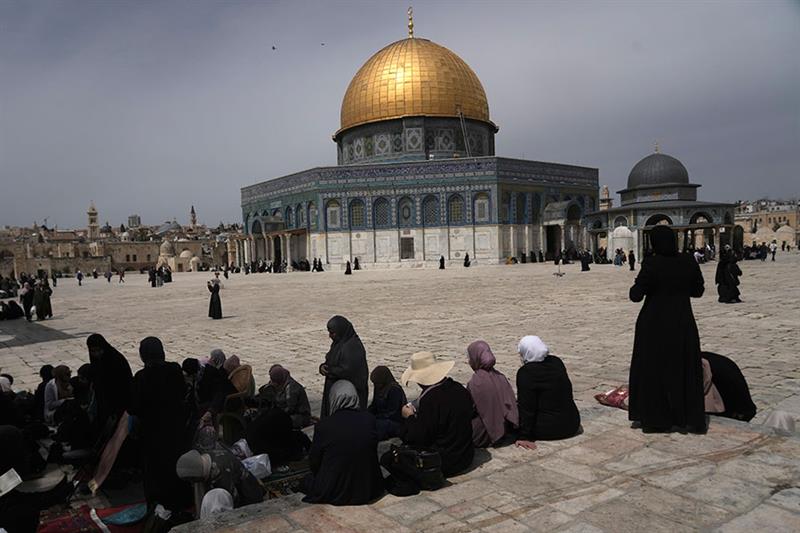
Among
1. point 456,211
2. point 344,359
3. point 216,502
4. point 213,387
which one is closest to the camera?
point 216,502

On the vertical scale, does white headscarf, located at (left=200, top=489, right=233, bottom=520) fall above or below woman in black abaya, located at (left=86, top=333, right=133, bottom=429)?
below

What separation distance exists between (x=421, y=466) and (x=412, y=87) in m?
38.8

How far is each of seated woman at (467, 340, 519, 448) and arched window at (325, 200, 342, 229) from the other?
34.4 meters

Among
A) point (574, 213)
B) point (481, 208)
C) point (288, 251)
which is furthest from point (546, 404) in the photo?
point (574, 213)

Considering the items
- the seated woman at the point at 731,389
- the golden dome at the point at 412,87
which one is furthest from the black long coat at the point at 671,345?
the golden dome at the point at 412,87

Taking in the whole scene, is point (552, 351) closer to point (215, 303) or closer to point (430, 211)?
point (215, 303)

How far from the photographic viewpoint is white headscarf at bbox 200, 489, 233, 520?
325 cm

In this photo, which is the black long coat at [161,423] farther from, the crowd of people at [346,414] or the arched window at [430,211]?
the arched window at [430,211]

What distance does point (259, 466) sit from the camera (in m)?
3.81

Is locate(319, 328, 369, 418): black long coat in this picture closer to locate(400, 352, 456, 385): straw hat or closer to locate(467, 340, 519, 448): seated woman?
locate(400, 352, 456, 385): straw hat

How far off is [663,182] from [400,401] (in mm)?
35126

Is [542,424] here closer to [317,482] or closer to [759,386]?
[317,482]

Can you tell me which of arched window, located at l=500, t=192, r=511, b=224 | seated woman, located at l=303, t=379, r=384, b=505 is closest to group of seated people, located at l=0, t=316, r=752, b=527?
seated woman, located at l=303, t=379, r=384, b=505

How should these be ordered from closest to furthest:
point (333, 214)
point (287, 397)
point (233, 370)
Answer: point (287, 397), point (233, 370), point (333, 214)
